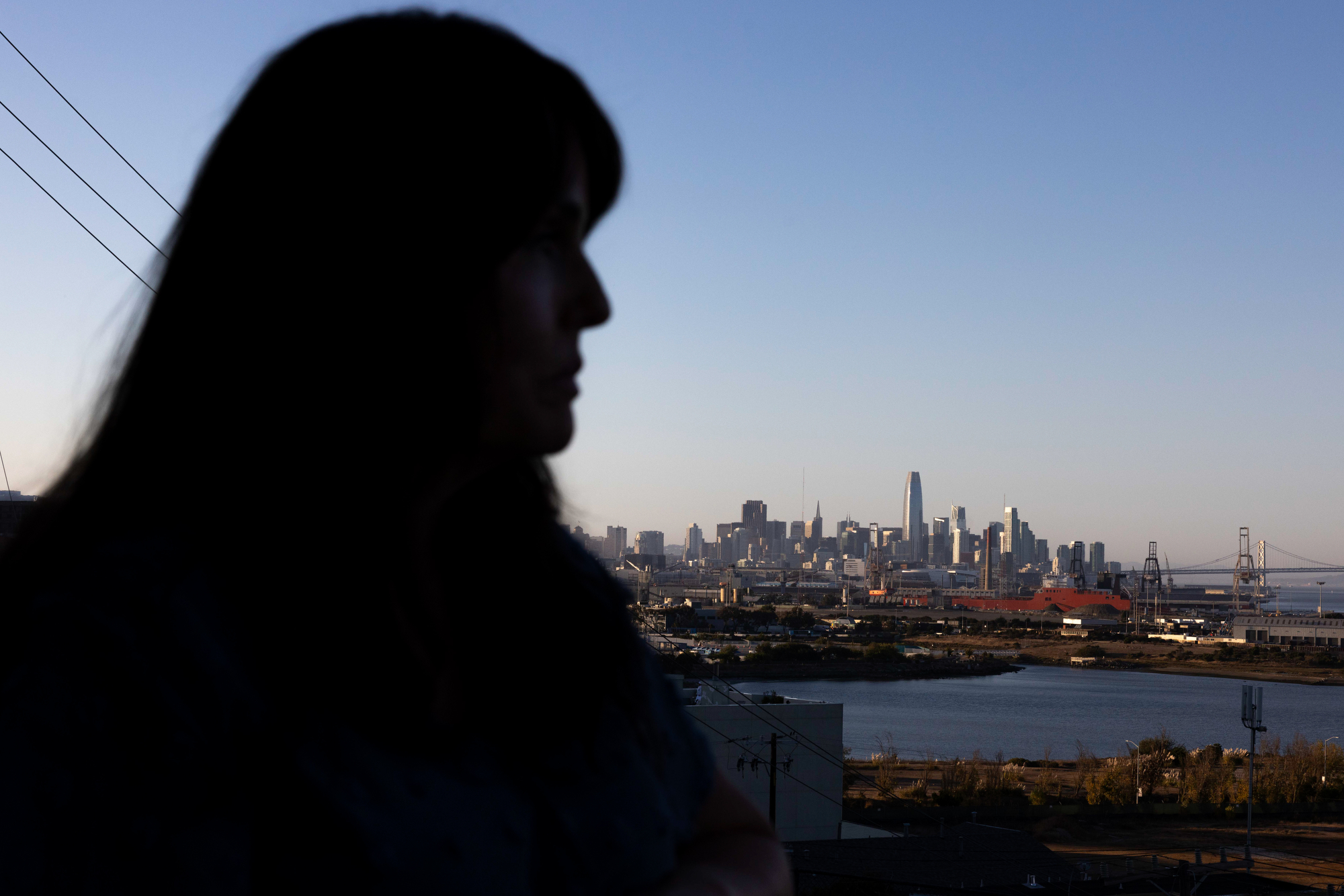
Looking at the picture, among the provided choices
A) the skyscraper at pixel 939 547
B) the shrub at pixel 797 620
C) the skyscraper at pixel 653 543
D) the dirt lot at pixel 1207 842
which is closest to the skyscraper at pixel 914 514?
the skyscraper at pixel 939 547

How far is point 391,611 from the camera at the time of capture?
244 mm

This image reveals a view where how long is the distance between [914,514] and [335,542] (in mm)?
84829

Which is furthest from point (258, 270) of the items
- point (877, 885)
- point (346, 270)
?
point (877, 885)

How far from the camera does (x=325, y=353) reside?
236mm

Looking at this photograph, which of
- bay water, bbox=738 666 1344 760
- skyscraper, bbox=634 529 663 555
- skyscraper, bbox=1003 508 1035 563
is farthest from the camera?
skyscraper, bbox=1003 508 1035 563

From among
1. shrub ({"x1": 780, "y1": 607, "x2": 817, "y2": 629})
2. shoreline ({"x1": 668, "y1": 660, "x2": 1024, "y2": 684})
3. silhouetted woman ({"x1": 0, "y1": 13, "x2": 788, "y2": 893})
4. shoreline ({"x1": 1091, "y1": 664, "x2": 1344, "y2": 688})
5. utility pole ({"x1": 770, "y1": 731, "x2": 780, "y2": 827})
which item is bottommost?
shoreline ({"x1": 1091, "y1": 664, "x2": 1344, "y2": 688})

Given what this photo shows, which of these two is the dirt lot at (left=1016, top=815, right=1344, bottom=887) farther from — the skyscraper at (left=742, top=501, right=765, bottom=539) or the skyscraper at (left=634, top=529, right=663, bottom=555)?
the skyscraper at (left=742, top=501, right=765, bottom=539)

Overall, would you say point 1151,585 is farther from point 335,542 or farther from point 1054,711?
point 335,542

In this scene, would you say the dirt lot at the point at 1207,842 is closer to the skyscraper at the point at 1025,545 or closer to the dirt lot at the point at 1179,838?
the dirt lot at the point at 1179,838

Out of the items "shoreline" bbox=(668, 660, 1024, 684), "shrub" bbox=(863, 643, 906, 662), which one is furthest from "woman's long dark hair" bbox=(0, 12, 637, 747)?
"shrub" bbox=(863, 643, 906, 662)

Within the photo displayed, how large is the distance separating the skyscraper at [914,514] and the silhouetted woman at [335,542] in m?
80.7

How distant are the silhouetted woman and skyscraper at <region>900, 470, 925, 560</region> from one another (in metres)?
→ 80.7

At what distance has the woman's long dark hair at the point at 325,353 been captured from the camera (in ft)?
0.74

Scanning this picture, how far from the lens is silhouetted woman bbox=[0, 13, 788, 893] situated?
0.63 feet
